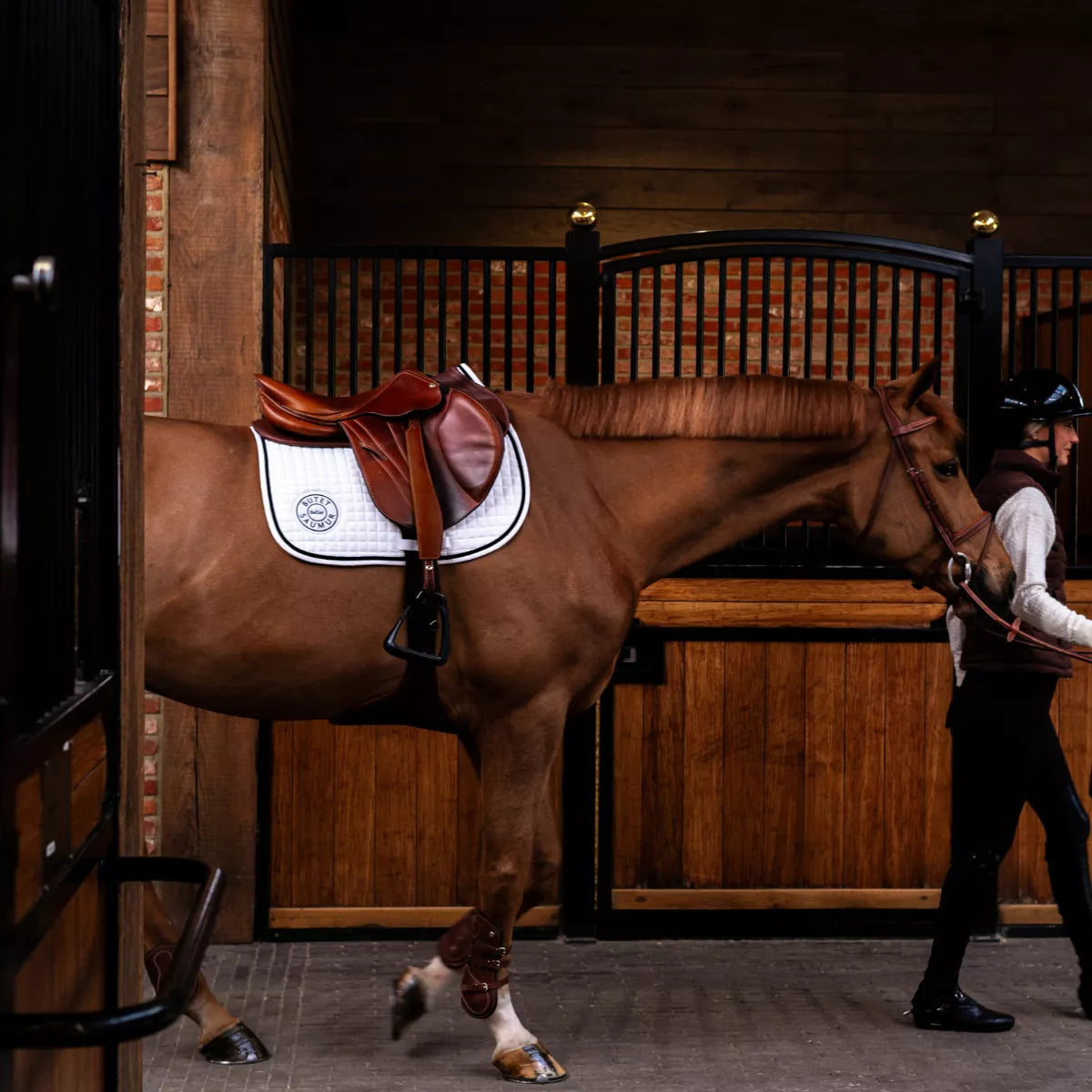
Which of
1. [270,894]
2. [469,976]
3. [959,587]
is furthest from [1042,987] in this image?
[270,894]

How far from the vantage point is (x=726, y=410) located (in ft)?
10.9

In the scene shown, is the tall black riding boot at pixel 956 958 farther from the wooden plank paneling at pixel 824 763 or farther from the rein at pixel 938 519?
the wooden plank paneling at pixel 824 763

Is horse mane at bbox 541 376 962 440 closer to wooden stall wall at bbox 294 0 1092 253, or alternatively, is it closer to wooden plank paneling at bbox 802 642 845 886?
wooden plank paneling at bbox 802 642 845 886

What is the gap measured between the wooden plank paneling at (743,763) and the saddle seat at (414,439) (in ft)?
4.55

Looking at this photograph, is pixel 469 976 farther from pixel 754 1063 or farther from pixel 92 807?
pixel 92 807

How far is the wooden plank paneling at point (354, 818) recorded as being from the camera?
4176mm

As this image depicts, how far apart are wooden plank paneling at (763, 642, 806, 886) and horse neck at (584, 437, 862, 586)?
977 mm

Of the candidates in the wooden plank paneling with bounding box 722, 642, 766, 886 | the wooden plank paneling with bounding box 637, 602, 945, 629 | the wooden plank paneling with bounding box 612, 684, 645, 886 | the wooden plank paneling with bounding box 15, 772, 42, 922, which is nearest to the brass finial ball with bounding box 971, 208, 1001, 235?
the wooden plank paneling with bounding box 637, 602, 945, 629

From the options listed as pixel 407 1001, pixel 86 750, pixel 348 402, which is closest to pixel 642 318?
pixel 348 402

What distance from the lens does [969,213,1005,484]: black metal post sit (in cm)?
420

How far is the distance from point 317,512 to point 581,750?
1.43 m

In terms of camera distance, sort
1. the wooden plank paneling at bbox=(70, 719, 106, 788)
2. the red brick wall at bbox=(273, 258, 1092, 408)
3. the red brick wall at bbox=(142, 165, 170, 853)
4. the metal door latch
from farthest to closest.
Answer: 1. the red brick wall at bbox=(273, 258, 1092, 408)
2. the red brick wall at bbox=(142, 165, 170, 853)
3. the wooden plank paneling at bbox=(70, 719, 106, 788)
4. the metal door latch

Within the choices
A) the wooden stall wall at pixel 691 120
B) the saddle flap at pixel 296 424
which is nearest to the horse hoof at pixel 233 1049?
the saddle flap at pixel 296 424

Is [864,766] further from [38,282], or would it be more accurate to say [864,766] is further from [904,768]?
[38,282]
